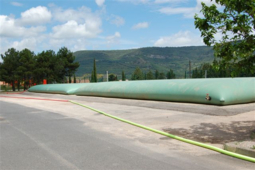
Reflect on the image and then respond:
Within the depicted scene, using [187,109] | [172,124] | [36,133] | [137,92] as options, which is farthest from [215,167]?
[137,92]

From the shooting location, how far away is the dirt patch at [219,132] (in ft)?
24.8

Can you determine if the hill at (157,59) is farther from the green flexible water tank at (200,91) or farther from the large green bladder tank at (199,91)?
the green flexible water tank at (200,91)

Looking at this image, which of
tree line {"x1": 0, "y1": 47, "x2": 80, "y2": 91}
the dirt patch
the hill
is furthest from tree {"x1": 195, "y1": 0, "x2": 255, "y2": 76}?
the hill

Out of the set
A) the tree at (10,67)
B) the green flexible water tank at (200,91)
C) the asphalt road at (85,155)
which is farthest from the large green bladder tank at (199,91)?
the tree at (10,67)

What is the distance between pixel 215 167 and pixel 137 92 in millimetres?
13631

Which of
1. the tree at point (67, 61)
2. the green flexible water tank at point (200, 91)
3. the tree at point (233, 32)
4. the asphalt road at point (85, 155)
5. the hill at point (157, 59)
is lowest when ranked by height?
the asphalt road at point (85, 155)

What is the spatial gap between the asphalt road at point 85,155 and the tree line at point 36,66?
41.3 m

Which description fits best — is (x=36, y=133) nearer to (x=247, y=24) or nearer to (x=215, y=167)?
(x=215, y=167)

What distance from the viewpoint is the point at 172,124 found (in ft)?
33.7

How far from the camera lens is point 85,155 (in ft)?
20.0

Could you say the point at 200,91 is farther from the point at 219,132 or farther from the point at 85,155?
the point at 85,155

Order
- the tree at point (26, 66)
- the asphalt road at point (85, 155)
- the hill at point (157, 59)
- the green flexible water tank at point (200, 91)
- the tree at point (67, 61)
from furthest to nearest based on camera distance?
the hill at point (157, 59) < the tree at point (67, 61) < the tree at point (26, 66) < the green flexible water tank at point (200, 91) < the asphalt road at point (85, 155)

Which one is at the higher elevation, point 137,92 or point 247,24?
point 247,24

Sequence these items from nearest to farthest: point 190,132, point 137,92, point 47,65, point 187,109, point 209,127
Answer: point 190,132 → point 209,127 → point 187,109 → point 137,92 → point 47,65
